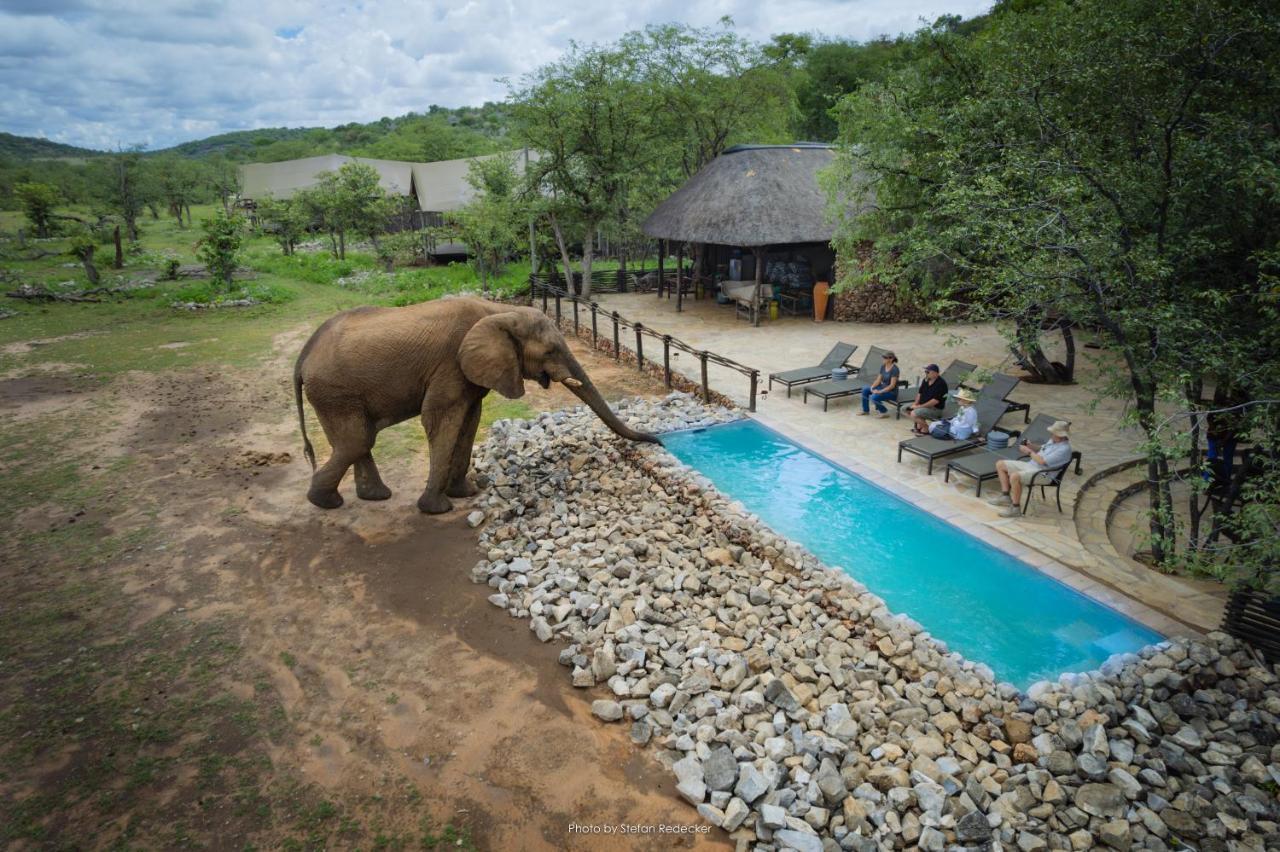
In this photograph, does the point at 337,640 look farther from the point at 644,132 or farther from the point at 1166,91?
the point at 644,132

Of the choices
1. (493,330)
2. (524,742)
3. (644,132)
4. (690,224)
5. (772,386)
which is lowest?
(524,742)

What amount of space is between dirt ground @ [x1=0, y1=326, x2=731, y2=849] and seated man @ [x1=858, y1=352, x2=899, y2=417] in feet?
21.1

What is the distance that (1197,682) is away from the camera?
4.89m

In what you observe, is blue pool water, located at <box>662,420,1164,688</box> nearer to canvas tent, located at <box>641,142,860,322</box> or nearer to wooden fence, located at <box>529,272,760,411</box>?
wooden fence, located at <box>529,272,760,411</box>

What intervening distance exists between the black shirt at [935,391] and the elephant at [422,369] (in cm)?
532

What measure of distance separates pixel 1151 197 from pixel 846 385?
5500 mm

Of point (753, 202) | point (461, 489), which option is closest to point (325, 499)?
point (461, 489)

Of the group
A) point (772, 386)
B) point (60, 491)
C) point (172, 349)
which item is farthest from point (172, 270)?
point (772, 386)

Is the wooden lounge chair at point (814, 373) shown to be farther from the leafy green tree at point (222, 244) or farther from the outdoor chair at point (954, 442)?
the leafy green tree at point (222, 244)

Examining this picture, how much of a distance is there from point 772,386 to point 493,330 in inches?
249

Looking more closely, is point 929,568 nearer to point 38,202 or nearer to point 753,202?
point 753,202

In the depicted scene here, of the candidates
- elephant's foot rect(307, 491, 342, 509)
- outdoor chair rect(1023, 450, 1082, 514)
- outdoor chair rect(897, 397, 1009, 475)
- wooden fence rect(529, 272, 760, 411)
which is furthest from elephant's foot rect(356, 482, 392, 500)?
outdoor chair rect(1023, 450, 1082, 514)

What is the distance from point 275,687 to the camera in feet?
16.9

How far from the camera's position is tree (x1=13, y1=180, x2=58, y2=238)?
104 ft
